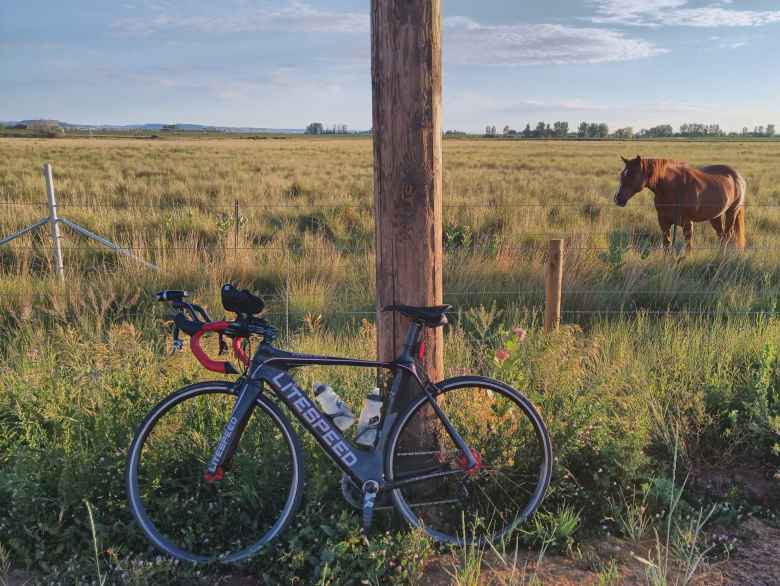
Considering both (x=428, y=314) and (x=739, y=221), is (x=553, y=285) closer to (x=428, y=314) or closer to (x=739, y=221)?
(x=428, y=314)

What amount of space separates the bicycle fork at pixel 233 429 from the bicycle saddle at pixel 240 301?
0.31 m

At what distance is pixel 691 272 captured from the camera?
7855 millimetres

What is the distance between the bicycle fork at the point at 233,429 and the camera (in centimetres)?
287

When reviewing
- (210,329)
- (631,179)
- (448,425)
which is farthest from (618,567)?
(631,179)

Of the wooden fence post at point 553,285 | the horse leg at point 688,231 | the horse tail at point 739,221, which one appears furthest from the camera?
the horse tail at point 739,221

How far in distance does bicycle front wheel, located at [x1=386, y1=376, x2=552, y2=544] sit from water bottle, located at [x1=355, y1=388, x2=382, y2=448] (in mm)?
146

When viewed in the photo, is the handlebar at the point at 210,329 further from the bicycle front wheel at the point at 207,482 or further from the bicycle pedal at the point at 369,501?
the bicycle pedal at the point at 369,501

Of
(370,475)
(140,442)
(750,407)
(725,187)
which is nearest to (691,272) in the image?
(725,187)

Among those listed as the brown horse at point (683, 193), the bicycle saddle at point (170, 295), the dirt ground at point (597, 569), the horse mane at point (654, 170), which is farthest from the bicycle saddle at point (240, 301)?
the horse mane at point (654, 170)

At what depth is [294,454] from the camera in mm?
2877

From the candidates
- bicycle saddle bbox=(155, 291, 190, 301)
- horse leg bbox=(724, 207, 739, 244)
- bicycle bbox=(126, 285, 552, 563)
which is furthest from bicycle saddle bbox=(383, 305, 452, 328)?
horse leg bbox=(724, 207, 739, 244)

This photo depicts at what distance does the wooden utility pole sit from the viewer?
287cm

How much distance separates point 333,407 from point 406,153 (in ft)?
3.73

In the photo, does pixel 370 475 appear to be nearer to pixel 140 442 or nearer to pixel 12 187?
pixel 140 442
